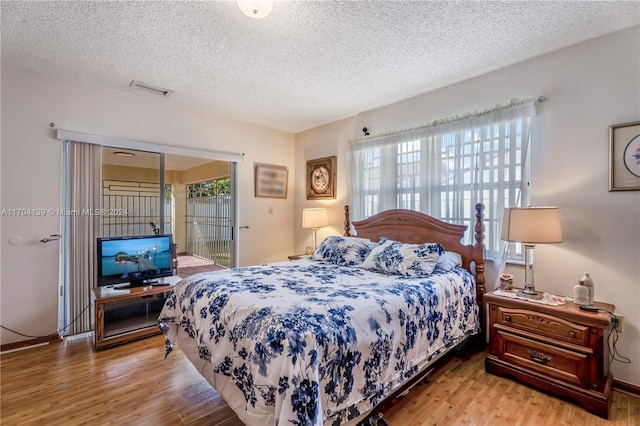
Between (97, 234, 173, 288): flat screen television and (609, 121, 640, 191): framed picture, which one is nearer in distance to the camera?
(609, 121, 640, 191): framed picture

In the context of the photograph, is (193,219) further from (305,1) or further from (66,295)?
(305,1)

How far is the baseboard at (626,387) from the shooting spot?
78.1 inches

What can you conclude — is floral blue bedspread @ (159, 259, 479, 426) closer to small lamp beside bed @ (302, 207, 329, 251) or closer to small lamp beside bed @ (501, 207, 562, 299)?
small lamp beside bed @ (501, 207, 562, 299)

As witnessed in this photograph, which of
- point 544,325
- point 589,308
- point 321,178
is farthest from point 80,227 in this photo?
point 589,308

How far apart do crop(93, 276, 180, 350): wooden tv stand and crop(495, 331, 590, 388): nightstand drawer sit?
3.14 m

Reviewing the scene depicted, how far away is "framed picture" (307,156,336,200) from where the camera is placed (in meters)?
4.21

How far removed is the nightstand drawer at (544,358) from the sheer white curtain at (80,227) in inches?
153

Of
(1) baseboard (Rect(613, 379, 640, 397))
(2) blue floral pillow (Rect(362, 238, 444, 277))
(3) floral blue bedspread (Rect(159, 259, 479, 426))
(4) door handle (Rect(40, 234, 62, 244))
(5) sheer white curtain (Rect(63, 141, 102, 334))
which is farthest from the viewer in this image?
(5) sheer white curtain (Rect(63, 141, 102, 334))

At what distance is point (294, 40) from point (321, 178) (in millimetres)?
2304

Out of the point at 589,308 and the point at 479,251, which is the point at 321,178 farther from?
the point at 589,308

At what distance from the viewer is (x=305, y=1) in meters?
1.81

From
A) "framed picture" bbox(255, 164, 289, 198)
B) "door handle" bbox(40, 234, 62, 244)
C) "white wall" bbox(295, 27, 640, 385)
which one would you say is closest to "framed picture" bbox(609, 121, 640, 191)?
"white wall" bbox(295, 27, 640, 385)

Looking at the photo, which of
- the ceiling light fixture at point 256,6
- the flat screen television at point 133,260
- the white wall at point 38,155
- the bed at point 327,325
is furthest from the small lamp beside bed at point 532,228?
the white wall at point 38,155

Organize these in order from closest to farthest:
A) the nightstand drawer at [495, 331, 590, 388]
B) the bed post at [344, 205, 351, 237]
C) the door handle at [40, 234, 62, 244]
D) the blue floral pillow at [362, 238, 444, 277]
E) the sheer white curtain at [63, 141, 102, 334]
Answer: the nightstand drawer at [495, 331, 590, 388] < the blue floral pillow at [362, 238, 444, 277] < the door handle at [40, 234, 62, 244] < the sheer white curtain at [63, 141, 102, 334] < the bed post at [344, 205, 351, 237]
